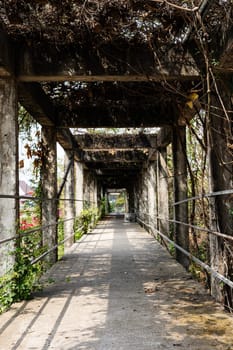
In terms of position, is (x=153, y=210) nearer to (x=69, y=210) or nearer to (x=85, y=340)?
(x=69, y=210)

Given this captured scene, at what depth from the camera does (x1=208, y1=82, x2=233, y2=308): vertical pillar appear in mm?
3473

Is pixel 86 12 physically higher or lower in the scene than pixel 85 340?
higher

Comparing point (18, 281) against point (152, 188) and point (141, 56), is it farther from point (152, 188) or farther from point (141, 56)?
point (152, 188)

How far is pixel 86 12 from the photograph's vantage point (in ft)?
10.6

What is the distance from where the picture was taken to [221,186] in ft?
12.1

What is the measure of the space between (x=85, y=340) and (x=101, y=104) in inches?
151

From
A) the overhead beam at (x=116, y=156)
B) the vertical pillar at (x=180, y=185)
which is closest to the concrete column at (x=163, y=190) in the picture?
the overhead beam at (x=116, y=156)

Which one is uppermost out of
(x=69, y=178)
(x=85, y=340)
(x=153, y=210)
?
(x=69, y=178)

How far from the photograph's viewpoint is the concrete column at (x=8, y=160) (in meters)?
3.61

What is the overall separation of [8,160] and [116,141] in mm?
4579

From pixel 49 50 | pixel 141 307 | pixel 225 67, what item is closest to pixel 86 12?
pixel 49 50

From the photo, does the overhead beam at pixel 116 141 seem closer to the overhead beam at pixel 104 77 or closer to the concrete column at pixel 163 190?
the concrete column at pixel 163 190

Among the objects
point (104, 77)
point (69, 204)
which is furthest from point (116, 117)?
point (69, 204)

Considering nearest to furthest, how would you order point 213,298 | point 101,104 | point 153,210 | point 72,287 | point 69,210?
point 213,298 < point 72,287 < point 101,104 < point 69,210 < point 153,210
